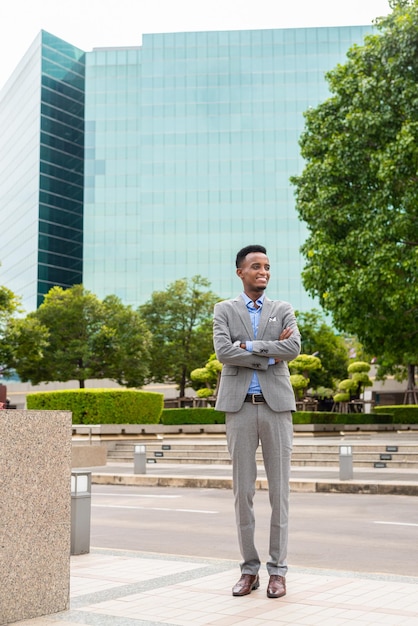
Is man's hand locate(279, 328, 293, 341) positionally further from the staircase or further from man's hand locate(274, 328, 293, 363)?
the staircase

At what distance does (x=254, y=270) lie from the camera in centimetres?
506

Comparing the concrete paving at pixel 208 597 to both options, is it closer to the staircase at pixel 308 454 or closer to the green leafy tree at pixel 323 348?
the staircase at pixel 308 454

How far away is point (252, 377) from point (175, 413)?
29.8m

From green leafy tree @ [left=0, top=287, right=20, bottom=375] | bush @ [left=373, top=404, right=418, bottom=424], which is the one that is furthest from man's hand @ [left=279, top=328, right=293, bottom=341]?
green leafy tree @ [left=0, top=287, right=20, bottom=375]

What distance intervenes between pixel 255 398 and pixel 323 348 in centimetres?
5193

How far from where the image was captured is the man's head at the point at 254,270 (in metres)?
5.04

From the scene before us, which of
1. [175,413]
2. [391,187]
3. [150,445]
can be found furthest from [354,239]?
[175,413]

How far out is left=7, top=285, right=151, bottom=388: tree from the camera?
48.3 meters

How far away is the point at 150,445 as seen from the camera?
2531 centimetres

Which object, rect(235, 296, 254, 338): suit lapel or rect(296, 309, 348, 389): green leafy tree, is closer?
rect(235, 296, 254, 338): suit lapel

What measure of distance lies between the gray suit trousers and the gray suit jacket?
0.27 ft

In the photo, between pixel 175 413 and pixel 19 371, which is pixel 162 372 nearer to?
pixel 19 371

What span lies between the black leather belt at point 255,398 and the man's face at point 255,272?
0.70 m

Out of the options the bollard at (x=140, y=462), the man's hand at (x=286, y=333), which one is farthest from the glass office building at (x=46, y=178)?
the man's hand at (x=286, y=333)
